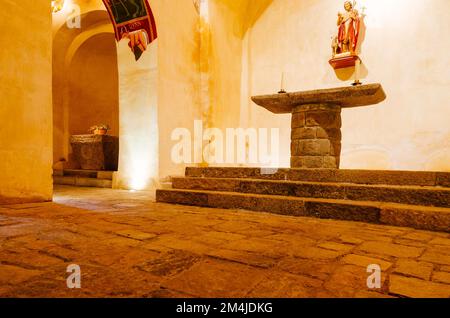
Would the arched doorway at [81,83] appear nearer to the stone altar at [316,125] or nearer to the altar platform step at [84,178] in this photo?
the altar platform step at [84,178]

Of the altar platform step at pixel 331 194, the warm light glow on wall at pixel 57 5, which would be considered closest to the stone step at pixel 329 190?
the altar platform step at pixel 331 194

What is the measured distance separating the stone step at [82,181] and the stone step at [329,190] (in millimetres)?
2839

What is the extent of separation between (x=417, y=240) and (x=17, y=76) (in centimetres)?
501

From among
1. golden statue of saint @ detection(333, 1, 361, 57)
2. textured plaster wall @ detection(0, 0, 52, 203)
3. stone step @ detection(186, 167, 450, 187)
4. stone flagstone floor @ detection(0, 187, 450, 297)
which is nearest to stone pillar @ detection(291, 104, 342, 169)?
stone step @ detection(186, 167, 450, 187)

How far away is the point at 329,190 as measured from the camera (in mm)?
3795

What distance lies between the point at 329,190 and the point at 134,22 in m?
5.16

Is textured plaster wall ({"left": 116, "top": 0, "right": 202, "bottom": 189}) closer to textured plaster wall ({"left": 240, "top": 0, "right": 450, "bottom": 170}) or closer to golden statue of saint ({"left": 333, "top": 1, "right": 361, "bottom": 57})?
textured plaster wall ({"left": 240, "top": 0, "right": 450, "bottom": 170})

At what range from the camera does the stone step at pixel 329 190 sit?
10.7 feet

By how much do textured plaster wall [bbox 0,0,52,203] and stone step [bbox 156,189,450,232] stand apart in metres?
1.90

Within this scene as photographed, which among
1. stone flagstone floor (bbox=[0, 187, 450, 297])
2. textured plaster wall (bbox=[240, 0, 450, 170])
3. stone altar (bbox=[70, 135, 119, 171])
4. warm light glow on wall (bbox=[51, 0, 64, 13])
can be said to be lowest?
stone flagstone floor (bbox=[0, 187, 450, 297])

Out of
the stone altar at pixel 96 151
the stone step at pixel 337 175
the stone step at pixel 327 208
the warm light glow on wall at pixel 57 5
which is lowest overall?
the stone step at pixel 327 208

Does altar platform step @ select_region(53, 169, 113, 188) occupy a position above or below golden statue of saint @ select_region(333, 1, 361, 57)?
below

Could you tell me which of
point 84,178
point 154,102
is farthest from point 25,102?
point 84,178

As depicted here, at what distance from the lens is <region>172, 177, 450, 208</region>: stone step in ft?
10.7
